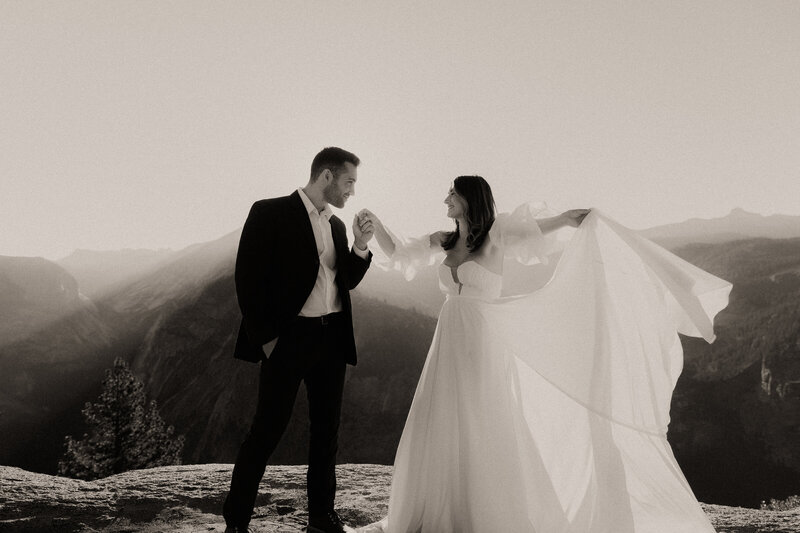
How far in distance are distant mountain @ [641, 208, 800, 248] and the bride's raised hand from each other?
4060 inches

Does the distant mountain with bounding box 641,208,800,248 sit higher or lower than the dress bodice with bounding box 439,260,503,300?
higher

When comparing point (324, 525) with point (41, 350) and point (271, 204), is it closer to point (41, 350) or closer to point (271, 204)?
point (271, 204)

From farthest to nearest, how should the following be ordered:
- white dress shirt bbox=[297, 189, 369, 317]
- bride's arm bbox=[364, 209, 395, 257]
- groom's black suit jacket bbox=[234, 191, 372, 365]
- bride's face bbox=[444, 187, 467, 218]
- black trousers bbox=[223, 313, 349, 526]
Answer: bride's arm bbox=[364, 209, 395, 257] → bride's face bbox=[444, 187, 467, 218] → white dress shirt bbox=[297, 189, 369, 317] → groom's black suit jacket bbox=[234, 191, 372, 365] → black trousers bbox=[223, 313, 349, 526]

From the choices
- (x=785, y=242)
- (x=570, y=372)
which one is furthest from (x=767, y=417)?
(x=570, y=372)

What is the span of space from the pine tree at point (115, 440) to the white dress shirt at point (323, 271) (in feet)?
95.6

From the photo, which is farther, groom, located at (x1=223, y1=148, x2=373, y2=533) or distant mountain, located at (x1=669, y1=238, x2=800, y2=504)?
distant mountain, located at (x1=669, y1=238, x2=800, y2=504)

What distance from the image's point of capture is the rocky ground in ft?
14.8

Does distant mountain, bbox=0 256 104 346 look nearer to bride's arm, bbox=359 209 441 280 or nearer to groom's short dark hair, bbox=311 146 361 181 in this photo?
bride's arm, bbox=359 209 441 280

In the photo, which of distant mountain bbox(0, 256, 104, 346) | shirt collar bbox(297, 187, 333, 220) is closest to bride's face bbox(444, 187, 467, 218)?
shirt collar bbox(297, 187, 333, 220)

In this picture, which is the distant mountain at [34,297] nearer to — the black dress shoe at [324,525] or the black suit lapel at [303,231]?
the black dress shoe at [324,525]

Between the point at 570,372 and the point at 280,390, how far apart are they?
236 centimetres

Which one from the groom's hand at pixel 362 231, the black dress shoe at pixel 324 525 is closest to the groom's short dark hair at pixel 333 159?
the groom's hand at pixel 362 231

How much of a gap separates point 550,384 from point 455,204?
5.69 ft

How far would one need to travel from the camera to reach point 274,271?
408cm
